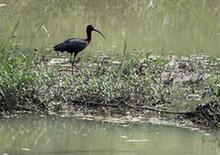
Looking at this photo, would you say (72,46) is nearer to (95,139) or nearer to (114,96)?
(114,96)

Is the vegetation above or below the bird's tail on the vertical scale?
below

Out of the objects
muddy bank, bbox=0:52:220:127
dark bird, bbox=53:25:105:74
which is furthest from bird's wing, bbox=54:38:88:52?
muddy bank, bbox=0:52:220:127

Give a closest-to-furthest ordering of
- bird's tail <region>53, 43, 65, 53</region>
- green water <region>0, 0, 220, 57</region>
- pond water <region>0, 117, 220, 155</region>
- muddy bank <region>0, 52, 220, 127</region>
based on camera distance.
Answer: pond water <region>0, 117, 220, 155</region>
muddy bank <region>0, 52, 220, 127</region>
bird's tail <region>53, 43, 65, 53</region>
green water <region>0, 0, 220, 57</region>

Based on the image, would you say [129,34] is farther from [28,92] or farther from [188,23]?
[28,92]

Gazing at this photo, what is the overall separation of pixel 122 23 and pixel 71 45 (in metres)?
4.89

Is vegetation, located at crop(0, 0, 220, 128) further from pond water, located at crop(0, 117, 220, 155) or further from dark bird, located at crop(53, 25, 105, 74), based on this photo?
pond water, located at crop(0, 117, 220, 155)

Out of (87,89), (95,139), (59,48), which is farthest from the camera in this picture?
(59,48)

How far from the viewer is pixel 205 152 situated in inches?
331

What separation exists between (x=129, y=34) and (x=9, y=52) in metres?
6.01

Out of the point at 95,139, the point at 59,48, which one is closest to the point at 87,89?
the point at 95,139

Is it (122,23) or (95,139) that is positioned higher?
(122,23)

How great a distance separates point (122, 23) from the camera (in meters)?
17.0

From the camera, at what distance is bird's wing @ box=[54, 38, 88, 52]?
12.1m

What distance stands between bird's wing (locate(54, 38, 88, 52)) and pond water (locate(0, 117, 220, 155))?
2.67 metres
